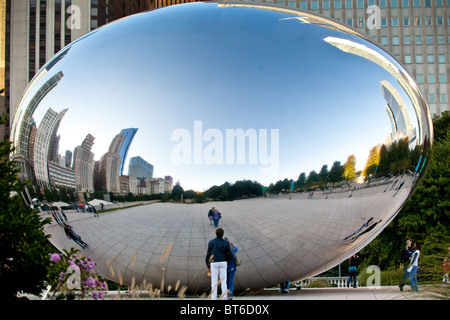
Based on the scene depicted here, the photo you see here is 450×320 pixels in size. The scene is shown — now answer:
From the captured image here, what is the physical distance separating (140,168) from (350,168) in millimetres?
2947

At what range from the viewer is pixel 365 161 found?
6828 mm

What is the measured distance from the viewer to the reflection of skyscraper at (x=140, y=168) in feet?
21.0

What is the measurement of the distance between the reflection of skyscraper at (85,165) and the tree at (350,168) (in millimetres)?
3591

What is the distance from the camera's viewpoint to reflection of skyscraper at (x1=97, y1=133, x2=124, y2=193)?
6520 millimetres

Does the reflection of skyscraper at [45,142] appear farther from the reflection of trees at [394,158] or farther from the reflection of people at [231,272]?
A: the reflection of trees at [394,158]

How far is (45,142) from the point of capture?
7.26 meters

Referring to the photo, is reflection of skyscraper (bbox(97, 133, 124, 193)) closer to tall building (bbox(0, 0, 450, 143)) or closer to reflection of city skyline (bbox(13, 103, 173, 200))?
reflection of city skyline (bbox(13, 103, 173, 200))

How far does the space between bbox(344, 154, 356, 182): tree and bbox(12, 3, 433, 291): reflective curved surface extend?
0.07ft

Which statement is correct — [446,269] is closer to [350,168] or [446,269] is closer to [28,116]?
[350,168]

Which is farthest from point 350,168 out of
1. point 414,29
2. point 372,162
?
point 414,29

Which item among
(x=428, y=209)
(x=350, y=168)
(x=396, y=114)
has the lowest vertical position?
(x=428, y=209)

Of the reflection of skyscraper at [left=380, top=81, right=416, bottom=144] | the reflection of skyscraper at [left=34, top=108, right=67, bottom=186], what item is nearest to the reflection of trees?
the reflection of skyscraper at [left=380, top=81, right=416, bottom=144]

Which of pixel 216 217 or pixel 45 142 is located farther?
pixel 45 142

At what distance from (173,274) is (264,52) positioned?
342cm
